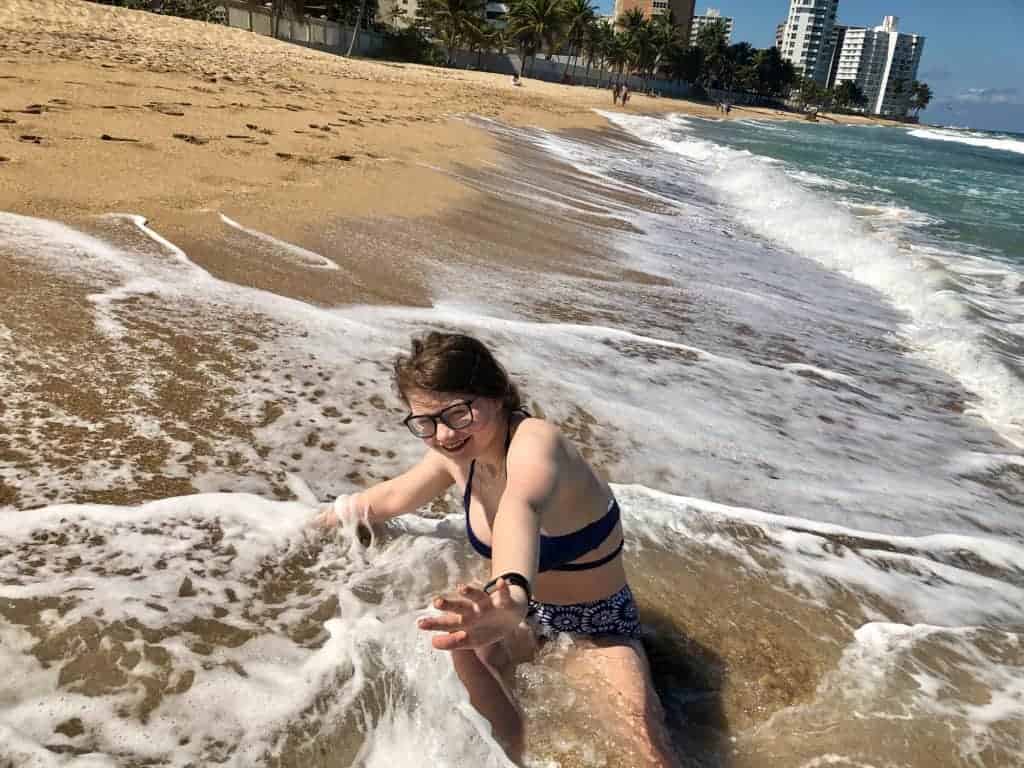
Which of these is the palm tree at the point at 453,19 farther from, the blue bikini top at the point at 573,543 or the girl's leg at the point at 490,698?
the girl's leg at the point at 490,698

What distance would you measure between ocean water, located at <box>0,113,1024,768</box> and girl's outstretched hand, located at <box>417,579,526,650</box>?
2.01 feet

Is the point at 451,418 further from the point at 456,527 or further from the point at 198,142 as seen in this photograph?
the point at 198,142

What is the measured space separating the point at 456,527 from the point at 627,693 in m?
1.14

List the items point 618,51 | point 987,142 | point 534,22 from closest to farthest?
point 534,22, point 618,51, point 987,142

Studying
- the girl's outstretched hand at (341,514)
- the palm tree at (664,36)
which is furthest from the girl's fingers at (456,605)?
the palm tree at (664,36)

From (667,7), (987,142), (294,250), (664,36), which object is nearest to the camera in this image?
(294,250)

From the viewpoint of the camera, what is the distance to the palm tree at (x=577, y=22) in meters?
80.5

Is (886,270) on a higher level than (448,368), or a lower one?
lower

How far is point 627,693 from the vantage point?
92.0 inches

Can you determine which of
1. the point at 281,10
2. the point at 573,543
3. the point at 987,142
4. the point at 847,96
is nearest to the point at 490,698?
the point at 573,543

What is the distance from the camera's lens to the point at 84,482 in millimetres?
2910

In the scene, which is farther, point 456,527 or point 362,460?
point 362,460

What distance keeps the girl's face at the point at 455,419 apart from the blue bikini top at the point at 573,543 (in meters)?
0.09

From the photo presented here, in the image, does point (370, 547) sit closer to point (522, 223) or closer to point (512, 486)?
point (512, 486)
